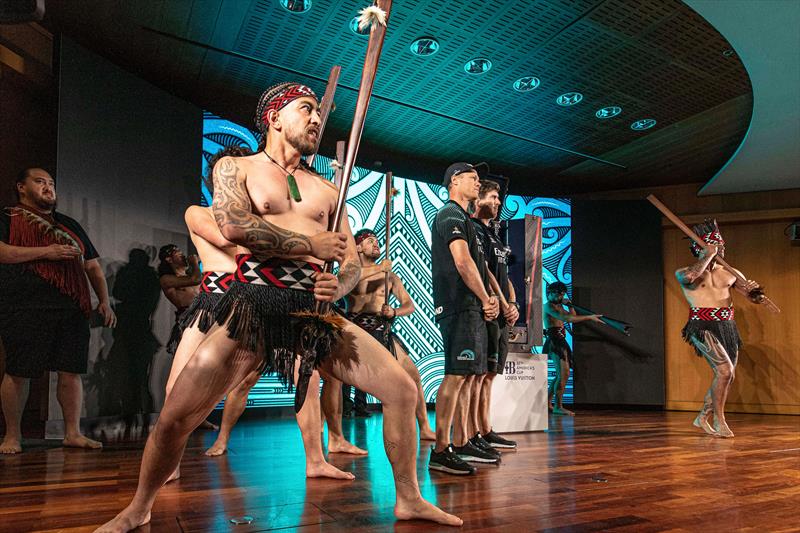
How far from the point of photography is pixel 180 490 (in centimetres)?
293

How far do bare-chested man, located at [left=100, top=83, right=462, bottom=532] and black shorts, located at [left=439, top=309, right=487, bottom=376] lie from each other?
1.44 metres

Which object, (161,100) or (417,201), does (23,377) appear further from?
(417,201)

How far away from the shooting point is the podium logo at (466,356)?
12.1 feet

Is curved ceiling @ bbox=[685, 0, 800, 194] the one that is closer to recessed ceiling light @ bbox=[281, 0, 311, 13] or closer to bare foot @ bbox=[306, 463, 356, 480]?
recessed ceiling light @ bbox=[281, 0, 311, 13]

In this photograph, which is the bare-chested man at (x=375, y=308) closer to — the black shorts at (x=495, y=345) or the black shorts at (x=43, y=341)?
the black shorts at (x=495, y=345)

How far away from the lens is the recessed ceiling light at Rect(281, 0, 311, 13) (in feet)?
16.0

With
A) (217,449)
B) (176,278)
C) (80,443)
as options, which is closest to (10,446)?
(80,443)

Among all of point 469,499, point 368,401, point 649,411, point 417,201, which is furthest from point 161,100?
point 649,411

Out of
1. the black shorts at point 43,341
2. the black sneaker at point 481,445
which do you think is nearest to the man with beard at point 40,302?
the black shorts at point 43,341

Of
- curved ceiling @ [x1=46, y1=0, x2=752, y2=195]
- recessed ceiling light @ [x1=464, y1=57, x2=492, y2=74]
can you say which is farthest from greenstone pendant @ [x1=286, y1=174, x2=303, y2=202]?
recessed ceiling light @ [x1=464, y1=57, x2=492, y2=74]

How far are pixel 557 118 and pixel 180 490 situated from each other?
19.4ft

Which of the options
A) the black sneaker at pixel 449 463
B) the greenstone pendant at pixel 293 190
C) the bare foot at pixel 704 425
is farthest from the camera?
the bare foot at pixel 704 425

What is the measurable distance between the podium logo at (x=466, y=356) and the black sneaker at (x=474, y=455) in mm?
570

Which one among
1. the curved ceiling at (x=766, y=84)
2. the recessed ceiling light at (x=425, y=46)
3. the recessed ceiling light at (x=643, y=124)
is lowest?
the curved ceiling at (x=766, y=84)
